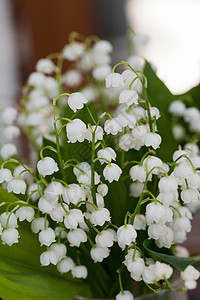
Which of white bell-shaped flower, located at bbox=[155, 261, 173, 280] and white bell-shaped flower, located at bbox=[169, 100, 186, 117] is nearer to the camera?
white bell-shaped flower, located at bbox=[155, 261, 173, 280]

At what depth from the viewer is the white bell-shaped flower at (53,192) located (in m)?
0.44

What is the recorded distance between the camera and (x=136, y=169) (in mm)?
467

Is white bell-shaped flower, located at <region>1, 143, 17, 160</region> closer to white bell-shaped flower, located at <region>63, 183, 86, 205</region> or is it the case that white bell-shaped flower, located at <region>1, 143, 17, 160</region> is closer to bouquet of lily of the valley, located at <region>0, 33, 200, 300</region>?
bouquet of lily of the valley, located at <region>0, 33, 200, 300</region>

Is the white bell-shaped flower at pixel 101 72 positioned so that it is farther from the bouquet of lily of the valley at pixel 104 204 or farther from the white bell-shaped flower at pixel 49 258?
the white bell-shaped flower at pixel 49 258

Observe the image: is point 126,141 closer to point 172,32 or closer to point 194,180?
point 194,180

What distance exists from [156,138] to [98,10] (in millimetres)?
2196

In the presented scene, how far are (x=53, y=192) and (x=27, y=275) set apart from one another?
113 mm

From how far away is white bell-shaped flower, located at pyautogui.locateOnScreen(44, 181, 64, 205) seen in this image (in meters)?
0.44

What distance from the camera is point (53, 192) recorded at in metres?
0.45

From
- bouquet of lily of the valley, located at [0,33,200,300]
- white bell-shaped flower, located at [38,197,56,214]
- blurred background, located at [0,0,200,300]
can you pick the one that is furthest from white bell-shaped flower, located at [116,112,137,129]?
blurred background, located at [0,0,200,300]

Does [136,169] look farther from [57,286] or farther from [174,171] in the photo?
[57,286]

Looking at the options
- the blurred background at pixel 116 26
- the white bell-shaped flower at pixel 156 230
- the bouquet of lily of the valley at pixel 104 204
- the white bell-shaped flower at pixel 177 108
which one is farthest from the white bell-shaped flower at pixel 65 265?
the blurred background at pixel 116 26

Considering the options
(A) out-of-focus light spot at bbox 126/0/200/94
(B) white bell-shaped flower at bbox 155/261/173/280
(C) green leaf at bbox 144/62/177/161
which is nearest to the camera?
(B) white bell-shaped flower at bbox 155/261/173/280

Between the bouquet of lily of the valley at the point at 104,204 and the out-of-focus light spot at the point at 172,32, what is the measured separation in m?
1.88
